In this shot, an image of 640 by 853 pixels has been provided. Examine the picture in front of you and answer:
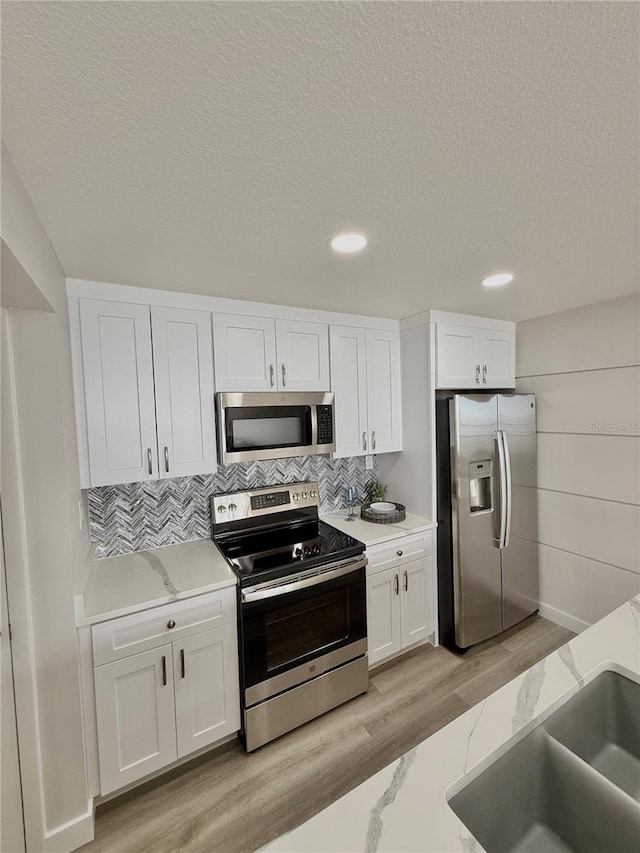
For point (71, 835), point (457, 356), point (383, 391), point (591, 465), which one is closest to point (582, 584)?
point (591, 465)

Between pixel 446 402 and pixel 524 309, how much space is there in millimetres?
899

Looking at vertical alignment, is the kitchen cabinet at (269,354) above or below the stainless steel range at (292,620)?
above

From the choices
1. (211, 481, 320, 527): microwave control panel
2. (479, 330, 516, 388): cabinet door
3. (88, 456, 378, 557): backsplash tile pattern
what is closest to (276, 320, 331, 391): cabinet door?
(88, 456, 378, 557): backsplash tile pattern

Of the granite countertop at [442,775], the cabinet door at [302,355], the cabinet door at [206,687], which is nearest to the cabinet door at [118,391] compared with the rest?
the cabinet door at [302,355]

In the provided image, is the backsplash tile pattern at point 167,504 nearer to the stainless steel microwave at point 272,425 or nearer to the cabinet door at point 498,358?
the stainless steel microwave at point 272,425

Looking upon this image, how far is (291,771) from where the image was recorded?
180 centimetres

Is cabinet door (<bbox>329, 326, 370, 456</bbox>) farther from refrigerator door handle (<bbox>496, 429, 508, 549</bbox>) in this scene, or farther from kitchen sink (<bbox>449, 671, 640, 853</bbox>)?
kitchen sink (<bbox>449, 671, 640, 853</bbox>)

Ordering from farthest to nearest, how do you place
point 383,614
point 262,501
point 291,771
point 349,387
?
point 349,387 → point 262,501 → point 383,614 → point 291,771

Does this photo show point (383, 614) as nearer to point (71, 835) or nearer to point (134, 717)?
point (134, 717)

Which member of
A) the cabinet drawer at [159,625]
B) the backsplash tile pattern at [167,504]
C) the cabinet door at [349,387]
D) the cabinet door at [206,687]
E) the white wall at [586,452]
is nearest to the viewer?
the cabinet drawer at [159,625]

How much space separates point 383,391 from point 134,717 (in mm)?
2314

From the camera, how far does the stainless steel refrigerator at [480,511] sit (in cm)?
252

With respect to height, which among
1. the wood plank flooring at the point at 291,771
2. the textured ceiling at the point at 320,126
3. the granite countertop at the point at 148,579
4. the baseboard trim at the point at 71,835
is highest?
the textured ceiling at the point at 320,126

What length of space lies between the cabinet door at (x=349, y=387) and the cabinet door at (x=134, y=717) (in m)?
1.57
